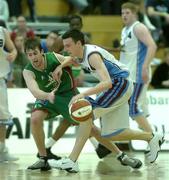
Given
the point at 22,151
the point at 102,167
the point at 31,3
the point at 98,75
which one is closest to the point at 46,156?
the point at 102,167

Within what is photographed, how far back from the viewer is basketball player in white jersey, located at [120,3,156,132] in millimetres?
8383

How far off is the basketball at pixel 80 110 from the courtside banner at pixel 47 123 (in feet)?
8.73

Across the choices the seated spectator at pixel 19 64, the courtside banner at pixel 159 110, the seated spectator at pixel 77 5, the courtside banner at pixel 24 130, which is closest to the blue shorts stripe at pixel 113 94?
the courtside banner at pixel 24 130

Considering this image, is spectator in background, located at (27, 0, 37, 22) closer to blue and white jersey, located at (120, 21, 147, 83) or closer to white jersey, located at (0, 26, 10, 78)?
blue and white jersey, located at (120, 21, 147, 83)

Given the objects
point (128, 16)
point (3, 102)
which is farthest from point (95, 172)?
point (128, 16)

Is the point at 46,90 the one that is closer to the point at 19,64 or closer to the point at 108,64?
the point at 108,64

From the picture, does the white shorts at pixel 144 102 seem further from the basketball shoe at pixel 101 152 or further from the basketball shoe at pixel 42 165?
the basketball shoe at pixel 42 165

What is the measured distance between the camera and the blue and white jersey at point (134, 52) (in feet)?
27.8

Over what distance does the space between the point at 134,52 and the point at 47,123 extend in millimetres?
1696

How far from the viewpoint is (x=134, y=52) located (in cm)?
853

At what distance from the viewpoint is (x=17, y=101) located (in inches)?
368

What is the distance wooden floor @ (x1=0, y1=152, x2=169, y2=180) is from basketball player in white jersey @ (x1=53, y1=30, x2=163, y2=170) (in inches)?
8.3

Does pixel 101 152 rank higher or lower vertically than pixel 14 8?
lower

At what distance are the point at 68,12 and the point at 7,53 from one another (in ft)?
20.6
